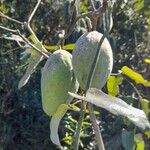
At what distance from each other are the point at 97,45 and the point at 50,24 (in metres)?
2.65

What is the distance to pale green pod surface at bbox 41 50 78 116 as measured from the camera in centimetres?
75

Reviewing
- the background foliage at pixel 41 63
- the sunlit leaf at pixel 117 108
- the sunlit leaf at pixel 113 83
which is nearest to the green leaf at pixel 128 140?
the sunlit leaf at pixel 113 83

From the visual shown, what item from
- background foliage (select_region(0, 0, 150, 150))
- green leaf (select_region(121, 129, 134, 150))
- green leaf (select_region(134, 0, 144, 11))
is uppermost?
green leaf (select_region(121, 129, 134, 150))

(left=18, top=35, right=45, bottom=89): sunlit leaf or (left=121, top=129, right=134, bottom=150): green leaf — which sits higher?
(left=18, top=35, right=45, bottom=89): sunlit leaf

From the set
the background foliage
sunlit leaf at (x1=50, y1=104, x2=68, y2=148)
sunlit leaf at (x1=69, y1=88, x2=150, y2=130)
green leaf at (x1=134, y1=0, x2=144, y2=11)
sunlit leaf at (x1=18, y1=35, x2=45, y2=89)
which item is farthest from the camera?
the background foliage

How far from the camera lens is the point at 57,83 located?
29.5 inches

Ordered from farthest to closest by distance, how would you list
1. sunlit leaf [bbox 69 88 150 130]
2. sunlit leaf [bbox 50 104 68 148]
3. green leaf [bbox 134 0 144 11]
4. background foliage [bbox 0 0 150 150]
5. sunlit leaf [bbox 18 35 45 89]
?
background foliage [bbox 0 0 150 150], green leaf [bbox 134 0 144 11], sunlit leaf [bbox 18 35 45 89], sunlit leaf [bbox 50 104 68 148], sunlit leaf [bbox 69 88 150 130]

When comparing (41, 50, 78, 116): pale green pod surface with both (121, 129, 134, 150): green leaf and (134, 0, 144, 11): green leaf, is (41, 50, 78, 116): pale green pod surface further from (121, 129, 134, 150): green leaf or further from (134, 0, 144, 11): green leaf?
(134, 0, 144, 11): green leaf

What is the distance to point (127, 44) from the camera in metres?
3.28

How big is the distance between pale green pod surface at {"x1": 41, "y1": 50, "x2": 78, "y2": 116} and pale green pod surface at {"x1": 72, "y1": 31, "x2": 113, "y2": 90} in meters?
0.04

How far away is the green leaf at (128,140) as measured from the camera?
81 centimetres

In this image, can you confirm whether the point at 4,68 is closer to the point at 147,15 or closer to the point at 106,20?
the point at 147,15

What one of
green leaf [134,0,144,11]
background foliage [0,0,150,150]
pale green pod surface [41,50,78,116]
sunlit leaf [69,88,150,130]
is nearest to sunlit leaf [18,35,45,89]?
pale green pod surface [41,50,78,116]

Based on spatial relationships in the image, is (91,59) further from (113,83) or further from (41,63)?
(41,63)
